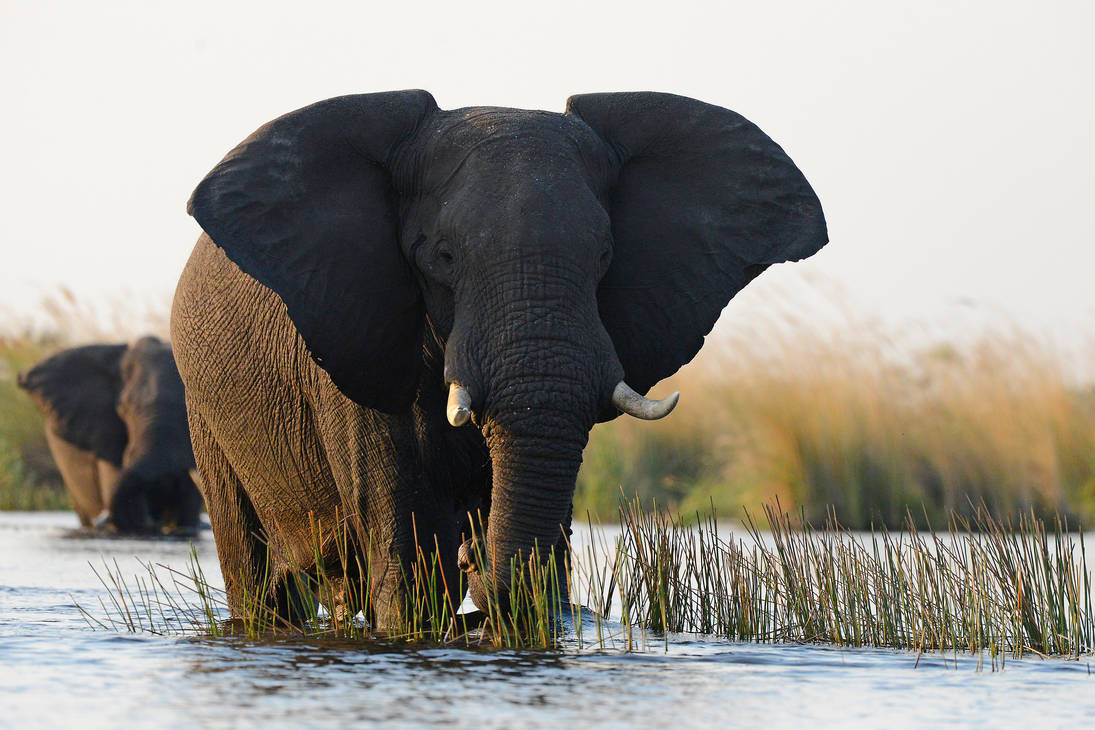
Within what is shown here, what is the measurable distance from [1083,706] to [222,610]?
5.92 m

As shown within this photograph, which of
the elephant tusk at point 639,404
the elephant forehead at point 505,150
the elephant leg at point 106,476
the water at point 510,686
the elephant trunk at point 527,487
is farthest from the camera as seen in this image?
the elephant leg at point 106,476

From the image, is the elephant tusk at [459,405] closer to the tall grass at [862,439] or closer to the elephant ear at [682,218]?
the elephant ear at [682,218]

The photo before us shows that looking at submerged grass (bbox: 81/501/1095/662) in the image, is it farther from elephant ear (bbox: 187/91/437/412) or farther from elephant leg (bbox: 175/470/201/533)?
elephant leg (bbox: 175/470/201/533)

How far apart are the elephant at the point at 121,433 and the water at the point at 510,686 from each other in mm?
12375

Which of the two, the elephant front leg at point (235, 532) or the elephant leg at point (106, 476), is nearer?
the elephant front leg at point (235, 532)

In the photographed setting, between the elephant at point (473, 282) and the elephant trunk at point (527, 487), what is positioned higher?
the elephant at point (473, 282)

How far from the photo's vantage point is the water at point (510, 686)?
5.41m

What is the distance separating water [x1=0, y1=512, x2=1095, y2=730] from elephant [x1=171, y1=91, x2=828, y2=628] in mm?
461

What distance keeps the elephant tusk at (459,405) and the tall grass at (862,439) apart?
9871mm

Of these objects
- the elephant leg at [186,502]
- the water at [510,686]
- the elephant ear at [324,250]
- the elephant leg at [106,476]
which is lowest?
the water at [510,686]

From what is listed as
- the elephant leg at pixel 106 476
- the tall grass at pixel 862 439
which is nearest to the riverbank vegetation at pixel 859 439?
the tall grass at pixel 862 439

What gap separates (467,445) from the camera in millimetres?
6816

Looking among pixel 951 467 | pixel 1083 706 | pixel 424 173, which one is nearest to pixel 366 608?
pixel 424 173

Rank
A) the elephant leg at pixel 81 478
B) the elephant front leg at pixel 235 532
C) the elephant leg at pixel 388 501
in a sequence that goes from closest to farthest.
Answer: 1. the elephant leg at pixel 388 501
2. the elephant front leg at pixel 235 532
3. the elephant leg at pixel 81 478
